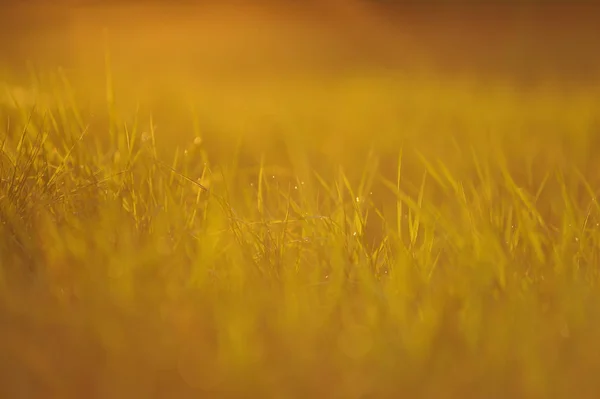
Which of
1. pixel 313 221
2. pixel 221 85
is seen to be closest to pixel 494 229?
pixel 313 221

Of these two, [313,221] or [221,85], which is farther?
[221,85]

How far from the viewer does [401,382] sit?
922 mm

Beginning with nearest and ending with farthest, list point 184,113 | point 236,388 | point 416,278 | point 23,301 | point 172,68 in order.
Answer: point 236,388, point 23,301, point 416,278, point 184,113, point 172,68

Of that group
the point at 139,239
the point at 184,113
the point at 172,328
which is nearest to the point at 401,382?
the point at 172,328

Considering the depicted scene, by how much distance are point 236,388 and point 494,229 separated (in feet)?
1.84

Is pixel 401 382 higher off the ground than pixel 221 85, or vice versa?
pixel 401 382

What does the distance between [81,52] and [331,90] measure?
176 cm

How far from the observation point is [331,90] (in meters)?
5.57

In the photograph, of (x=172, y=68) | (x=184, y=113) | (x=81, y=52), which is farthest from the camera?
(x=172, y=68)

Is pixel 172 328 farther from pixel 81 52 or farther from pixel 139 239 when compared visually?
pixel 81 52

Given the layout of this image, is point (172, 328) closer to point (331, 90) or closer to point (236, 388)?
point (236, 388)

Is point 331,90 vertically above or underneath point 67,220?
underneath

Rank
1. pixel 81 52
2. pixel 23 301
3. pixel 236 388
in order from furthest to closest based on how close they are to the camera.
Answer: pixel 81 52 < pixel 23 301 < pixel 236 388

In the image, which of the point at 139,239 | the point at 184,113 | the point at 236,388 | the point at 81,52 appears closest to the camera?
the point at 236,388
